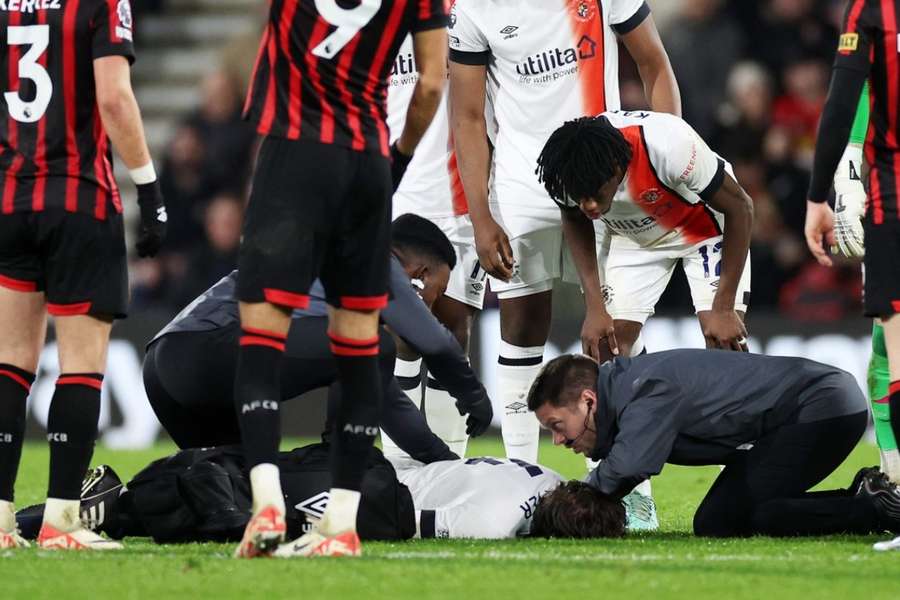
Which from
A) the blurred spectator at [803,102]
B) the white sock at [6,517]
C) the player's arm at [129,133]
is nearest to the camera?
the player's arm at [129,133]

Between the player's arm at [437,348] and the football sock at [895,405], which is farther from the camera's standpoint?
the player's arm at [437,348]

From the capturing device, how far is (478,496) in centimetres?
559

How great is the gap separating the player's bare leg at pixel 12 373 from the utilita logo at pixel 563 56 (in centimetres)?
261

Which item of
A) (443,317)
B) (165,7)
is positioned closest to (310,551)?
(443,317)

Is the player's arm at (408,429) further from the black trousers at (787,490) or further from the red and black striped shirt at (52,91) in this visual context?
the red and black striped shirt at (52,91)

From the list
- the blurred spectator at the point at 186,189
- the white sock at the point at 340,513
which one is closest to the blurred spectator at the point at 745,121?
the blurred spectator at the point at 186,189

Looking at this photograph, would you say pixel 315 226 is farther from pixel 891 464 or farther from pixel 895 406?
pixel 891 464

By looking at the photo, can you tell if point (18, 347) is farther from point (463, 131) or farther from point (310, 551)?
point (463, 131)

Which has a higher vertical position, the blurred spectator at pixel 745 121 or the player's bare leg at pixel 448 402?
the blurred spectator at pixel 745 121

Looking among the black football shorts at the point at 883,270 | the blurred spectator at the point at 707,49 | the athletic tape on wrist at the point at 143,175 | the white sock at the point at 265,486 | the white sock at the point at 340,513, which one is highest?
the blurred spectator at the point at 707,49

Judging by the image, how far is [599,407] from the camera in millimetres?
5500

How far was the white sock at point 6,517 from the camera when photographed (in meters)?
5.03

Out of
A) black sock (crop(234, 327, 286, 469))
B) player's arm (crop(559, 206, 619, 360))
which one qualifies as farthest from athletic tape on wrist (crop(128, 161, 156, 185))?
player's arm (crop(559, 206, 619, 360))

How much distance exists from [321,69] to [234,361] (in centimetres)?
158
